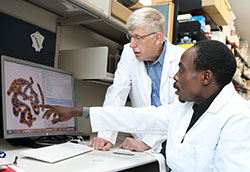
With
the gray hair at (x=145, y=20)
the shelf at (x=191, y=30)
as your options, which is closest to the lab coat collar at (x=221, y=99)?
the gray hair at (x=145, y=20)

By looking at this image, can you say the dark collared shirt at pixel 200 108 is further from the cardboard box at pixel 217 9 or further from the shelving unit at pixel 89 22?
the cardboard box at pixel 217 9

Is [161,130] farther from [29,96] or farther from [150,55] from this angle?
[29,96]

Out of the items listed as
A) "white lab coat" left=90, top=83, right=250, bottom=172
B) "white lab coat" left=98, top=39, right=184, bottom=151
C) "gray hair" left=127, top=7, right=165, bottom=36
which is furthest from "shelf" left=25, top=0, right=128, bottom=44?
"white lab coat" left=90, top=83, right=250, bottom=172

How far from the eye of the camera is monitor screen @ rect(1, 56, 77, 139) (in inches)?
43.3

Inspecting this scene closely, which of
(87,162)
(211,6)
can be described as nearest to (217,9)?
(211,6)

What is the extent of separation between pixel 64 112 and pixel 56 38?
0.68 meters

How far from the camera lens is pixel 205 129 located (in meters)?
0.91

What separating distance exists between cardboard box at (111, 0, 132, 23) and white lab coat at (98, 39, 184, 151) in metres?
0.20

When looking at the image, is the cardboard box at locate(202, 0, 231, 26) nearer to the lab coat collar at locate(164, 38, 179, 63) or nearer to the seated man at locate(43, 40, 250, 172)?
the lab coat collar at locate(164, 38, 179, 63)

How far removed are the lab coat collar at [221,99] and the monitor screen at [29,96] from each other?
A: 2.60ft

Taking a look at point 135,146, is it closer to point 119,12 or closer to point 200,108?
point 200,108

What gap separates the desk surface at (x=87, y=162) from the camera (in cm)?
80

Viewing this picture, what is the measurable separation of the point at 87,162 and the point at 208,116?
1.52 ft

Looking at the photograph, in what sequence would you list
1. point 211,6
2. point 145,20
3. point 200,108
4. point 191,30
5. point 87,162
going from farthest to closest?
point 211,6 < point 191,30 < point 145,20 < point 200,108 < point 87,162
